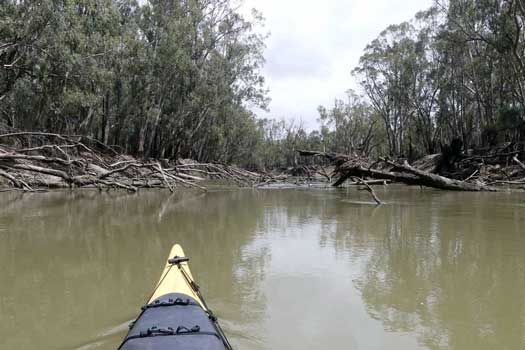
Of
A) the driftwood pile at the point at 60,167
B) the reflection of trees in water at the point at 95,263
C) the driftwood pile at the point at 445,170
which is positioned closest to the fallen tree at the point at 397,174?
the driftwood pile at the point at 445,170

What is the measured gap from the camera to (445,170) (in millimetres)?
23797

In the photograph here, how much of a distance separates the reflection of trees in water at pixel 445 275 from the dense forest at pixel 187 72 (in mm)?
13380

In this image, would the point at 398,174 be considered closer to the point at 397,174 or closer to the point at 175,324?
the point at 397,174

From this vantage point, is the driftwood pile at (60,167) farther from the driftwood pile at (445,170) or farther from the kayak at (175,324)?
the kayak at (175,324)

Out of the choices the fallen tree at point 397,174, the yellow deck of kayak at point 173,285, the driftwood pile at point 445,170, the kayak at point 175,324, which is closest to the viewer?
the kayak at point 175,324

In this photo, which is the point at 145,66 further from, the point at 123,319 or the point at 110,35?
the point at 123,319

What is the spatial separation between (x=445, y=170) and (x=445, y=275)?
20248mm

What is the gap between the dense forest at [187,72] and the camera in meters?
16.8

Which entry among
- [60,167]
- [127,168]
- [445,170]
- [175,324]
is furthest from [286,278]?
[445,170]

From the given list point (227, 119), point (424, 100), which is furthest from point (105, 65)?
point (424, 100)

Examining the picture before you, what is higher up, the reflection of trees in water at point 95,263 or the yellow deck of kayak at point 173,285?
the yellow deck of kayak at point 173,285

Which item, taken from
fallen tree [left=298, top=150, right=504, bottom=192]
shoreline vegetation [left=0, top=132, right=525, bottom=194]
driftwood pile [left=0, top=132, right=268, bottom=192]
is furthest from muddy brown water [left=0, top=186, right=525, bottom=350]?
fallen tree [left=298, top=150, right=504, bottom=192]

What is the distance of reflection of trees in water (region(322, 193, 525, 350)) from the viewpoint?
365 centimetres

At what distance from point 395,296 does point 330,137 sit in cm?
5877
